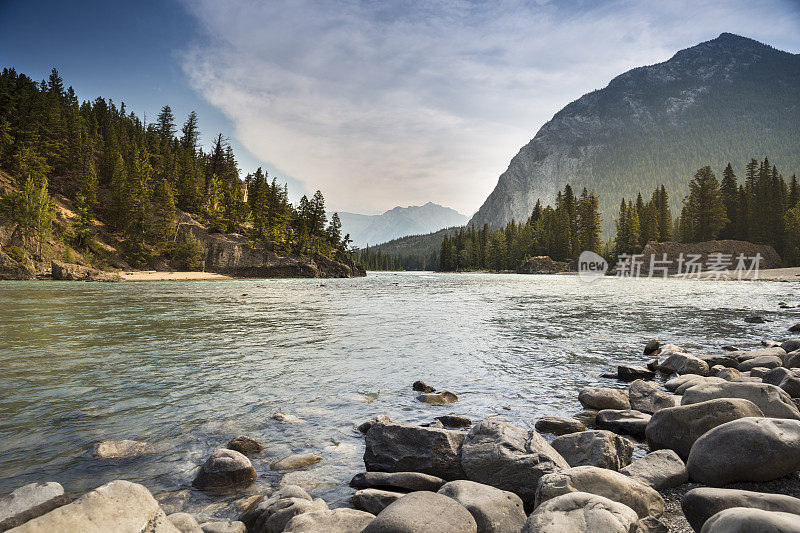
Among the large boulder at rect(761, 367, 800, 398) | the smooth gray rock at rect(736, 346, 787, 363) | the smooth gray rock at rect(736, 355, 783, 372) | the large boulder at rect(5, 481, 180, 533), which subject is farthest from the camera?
the smooth gray rock at rect(736, 346, 787, 363)

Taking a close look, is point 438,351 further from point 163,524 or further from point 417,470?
point 163,524

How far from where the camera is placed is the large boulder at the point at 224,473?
4.61 m

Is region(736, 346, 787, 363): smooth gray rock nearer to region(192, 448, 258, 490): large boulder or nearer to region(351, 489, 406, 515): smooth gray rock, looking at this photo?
region(351, 489, 406, 515): smooth gray rock

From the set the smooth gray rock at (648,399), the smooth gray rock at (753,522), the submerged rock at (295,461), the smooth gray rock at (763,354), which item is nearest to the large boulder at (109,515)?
the submerged rock at (295,461)

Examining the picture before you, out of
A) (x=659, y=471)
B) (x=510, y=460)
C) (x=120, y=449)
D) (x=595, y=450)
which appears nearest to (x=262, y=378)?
(x=120, y=449)

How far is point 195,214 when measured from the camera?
91188 mm

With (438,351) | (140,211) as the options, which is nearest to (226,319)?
(438,351)

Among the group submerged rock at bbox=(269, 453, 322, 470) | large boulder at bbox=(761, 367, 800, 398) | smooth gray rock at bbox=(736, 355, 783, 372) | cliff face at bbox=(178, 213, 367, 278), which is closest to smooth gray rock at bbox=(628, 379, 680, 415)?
large boulder at bbox=(761, 367, 800, 398)

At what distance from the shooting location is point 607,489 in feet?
12.2

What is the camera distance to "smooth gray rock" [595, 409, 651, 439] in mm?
6102

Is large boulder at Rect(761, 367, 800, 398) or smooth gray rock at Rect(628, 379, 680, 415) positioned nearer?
smooth gray rock at Rect(628, 379, 680, 415)

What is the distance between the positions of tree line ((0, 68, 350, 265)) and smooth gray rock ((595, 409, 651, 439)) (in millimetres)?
75906

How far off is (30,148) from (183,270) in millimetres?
32663

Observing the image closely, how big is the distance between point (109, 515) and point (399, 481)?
2.75 meters
